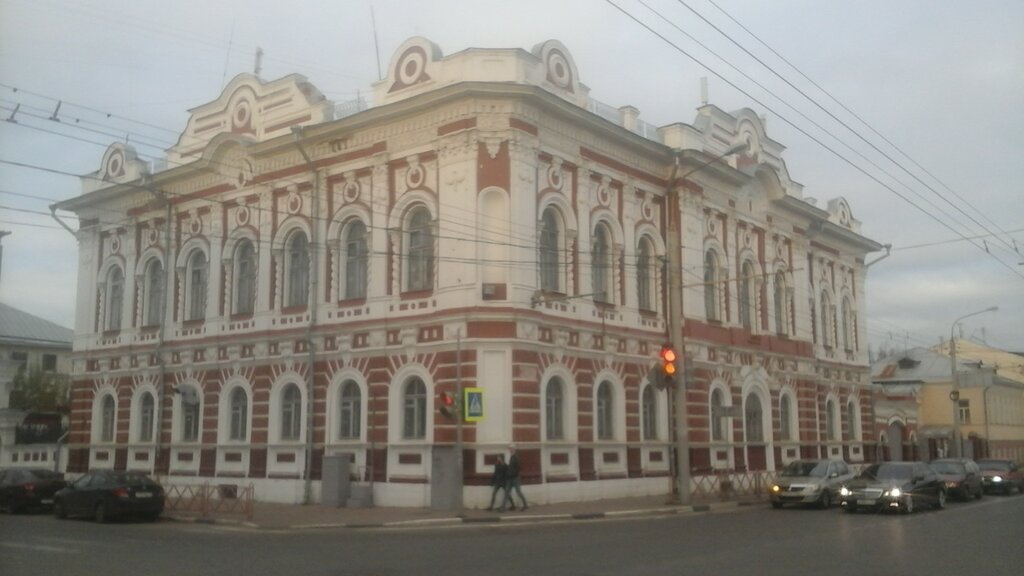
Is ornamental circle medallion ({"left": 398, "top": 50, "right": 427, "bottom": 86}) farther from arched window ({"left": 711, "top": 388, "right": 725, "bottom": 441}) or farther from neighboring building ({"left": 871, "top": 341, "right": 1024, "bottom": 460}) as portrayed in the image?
neighboring building ({"left": 871, "top": 341, "right": 1024, "bottom": 460})

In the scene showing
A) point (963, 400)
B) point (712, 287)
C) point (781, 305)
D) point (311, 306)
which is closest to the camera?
point (311, 306)

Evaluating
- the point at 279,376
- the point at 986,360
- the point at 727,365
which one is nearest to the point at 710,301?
the point at 727,365

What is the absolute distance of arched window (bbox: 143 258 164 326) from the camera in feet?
122

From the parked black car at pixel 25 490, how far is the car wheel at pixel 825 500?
21.4 m

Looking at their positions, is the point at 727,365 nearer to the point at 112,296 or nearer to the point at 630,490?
the point at 630,490

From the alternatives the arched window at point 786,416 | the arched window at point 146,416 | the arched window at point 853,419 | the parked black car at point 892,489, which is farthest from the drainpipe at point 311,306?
the arched window at point 853,419

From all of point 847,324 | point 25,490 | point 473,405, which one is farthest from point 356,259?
point 847,324

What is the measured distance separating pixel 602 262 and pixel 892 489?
431 inches

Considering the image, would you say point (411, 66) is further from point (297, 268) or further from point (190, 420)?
point (190, 420)

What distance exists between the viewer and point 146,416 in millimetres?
37000

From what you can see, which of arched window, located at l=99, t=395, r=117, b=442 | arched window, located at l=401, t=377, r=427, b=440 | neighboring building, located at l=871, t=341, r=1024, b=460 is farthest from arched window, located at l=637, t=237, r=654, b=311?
neighboring building, located at l=871, t=341, r=1024, b=460

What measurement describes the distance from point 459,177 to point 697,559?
15.4 meters

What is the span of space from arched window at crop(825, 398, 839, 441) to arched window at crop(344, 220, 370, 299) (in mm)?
23900

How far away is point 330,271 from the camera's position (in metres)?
31.6
